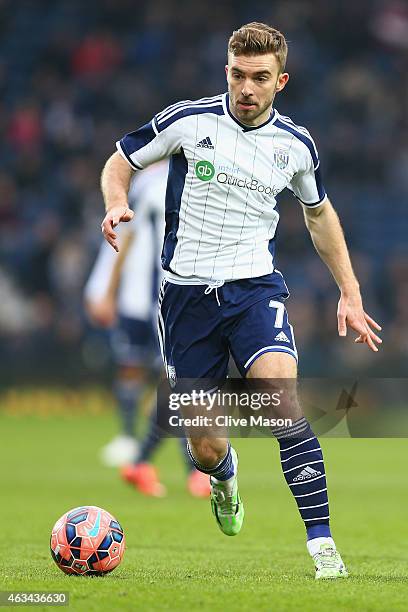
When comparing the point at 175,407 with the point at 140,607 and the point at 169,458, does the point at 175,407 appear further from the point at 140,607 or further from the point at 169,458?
the point at 169,458

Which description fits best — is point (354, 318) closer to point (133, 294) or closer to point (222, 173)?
point (222, 173)

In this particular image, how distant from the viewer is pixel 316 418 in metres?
8.25

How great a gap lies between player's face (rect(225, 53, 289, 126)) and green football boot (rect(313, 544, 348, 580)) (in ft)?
6.99

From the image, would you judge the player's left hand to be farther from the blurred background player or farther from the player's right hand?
the blurred background player

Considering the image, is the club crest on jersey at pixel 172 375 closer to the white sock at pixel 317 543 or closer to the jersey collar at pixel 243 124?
the white sock at pixel 317 543

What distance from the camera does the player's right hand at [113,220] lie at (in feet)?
18.3

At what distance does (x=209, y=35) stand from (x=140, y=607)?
18.6 m

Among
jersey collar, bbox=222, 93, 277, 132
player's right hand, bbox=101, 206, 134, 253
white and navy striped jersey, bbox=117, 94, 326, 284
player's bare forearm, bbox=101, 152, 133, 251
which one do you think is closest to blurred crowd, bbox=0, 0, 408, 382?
white and navy striped jersey, bbox=117, 94, 326, 284

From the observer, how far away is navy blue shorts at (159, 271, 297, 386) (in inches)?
235

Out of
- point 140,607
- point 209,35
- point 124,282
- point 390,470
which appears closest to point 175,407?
point 140,607

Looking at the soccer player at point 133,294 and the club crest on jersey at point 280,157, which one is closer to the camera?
the club crest on jersey at point 280,157

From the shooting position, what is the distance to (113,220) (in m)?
5.59

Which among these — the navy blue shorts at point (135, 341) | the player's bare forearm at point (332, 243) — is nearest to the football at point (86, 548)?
the player's bare forearm at point (332, 243)

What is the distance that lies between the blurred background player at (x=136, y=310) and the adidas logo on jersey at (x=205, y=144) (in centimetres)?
403
